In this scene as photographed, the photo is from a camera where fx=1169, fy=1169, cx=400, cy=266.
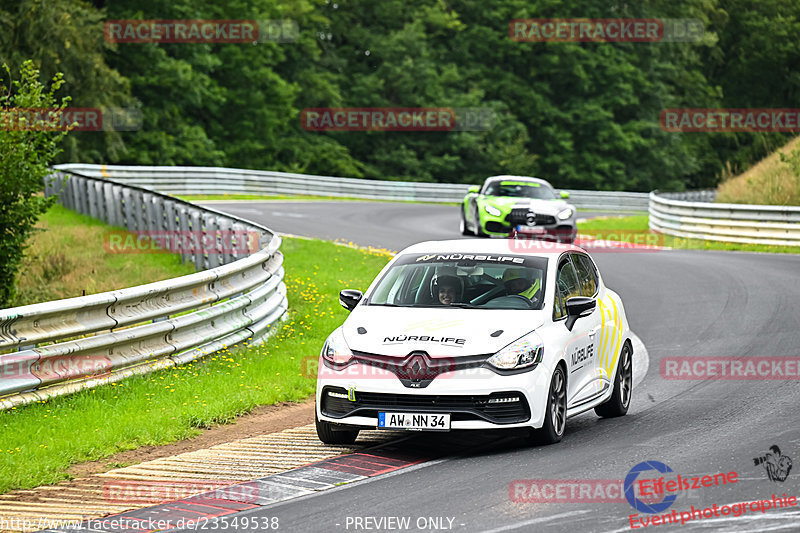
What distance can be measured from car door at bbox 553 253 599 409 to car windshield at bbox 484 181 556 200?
1574cm

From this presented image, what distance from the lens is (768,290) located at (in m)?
18.7

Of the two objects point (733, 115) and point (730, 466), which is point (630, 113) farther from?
point (730, 466)

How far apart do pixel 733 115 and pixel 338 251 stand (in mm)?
66650

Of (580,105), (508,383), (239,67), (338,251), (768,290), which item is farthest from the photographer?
(580,105)

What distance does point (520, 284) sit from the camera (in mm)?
9680

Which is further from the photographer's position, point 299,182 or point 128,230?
point 299,182

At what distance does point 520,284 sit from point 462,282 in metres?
0.50

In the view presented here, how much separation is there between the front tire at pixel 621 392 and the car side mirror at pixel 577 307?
1.11 m

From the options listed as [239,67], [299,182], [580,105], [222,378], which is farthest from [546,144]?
[222,378]

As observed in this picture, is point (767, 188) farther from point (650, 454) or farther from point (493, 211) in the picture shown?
point (650, 454)

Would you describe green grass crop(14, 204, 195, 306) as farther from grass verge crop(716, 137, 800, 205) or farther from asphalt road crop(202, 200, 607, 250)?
grass verge crop(716, 137, 800, 205)

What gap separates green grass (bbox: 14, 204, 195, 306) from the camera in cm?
1809

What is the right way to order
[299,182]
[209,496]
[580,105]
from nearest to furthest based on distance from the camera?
[209,496] → [299,182] → [580,105]

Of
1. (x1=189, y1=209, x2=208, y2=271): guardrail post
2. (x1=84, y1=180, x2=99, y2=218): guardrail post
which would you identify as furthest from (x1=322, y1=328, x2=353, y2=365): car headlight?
(x1=84, y1=180, x2=99, y2=218): guardrail post
